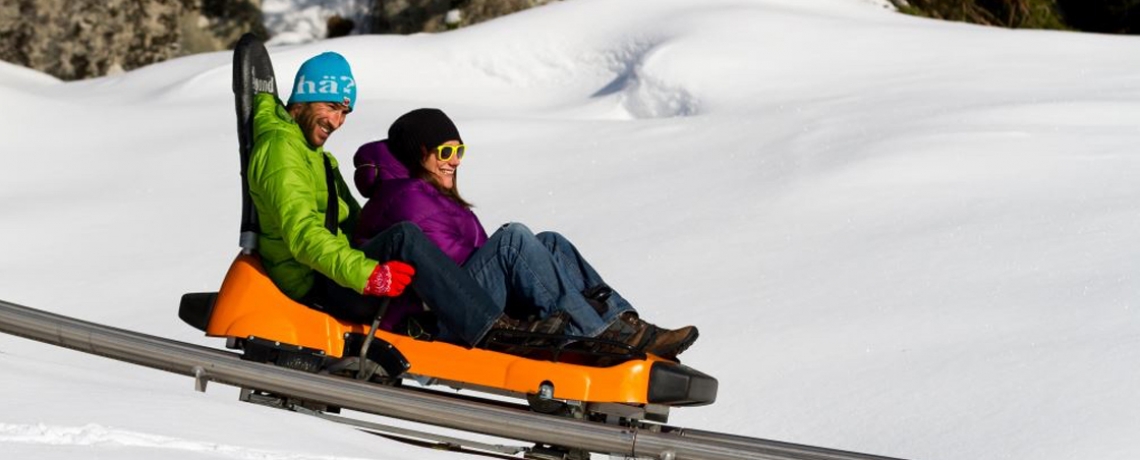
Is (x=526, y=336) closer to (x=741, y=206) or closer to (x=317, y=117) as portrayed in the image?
(x=317, y=117)

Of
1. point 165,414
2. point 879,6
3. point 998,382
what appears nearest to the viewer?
point 165,414

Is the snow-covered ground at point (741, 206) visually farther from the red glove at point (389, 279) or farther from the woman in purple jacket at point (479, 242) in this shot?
the woman in purple jacket at point (479, 242)

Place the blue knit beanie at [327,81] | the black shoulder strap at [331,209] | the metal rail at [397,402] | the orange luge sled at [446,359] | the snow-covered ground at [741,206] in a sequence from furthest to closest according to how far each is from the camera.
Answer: the snow-covered ground at [741,206]
the black shoulder strap at [331,209]
the blue knit beanie at [327,81]
the orange luge sled at [446,359]
the metal rail at [397,402]

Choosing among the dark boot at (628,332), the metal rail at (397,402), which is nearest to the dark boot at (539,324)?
the dark boot at (628,332)

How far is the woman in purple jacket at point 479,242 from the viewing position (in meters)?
5.64

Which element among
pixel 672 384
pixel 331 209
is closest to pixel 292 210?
pixel 331 209

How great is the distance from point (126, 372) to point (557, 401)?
9.16 ft

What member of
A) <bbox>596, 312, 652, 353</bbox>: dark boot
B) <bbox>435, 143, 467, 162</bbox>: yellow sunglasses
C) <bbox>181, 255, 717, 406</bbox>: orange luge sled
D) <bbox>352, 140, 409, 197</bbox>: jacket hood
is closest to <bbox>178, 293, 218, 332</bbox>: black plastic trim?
<bbox>181, 255, 717, 406</bbox>: orange luge sled

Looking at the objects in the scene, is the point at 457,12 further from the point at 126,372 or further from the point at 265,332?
the point at 265,332

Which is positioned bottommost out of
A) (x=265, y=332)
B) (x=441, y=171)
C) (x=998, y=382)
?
(x=998, y=382)

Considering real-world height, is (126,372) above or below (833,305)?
above

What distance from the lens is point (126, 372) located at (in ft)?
24.9

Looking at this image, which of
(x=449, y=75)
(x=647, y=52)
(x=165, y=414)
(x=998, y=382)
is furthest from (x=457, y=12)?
(x=165, y=414)

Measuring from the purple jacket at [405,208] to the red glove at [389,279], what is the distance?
0.23 metres
